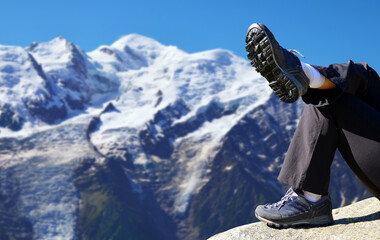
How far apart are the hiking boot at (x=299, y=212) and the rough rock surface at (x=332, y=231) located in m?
0.11

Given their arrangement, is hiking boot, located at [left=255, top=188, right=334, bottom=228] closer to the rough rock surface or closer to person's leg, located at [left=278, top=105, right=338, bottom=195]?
the rough rock surface

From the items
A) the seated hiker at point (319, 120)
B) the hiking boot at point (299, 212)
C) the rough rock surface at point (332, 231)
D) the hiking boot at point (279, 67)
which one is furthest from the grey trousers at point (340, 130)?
the rough rock surface at point (332, 231)

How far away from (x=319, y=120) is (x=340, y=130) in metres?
0.33

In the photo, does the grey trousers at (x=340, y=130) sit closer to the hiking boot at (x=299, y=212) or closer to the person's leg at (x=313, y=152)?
the person's leg at (x=313, y=152)

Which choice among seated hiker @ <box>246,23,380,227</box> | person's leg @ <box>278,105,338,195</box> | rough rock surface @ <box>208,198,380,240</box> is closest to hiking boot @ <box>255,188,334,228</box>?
seated hiker @ <box>246,23,380,227</box>

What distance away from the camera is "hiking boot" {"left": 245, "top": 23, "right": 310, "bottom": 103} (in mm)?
6262

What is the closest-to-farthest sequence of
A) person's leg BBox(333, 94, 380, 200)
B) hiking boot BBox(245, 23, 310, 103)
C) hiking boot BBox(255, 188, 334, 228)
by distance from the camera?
hiking boot BBox(245, 23, 310, 103) → person's leg BBox(333, 94, 380, 200) → hiking boot BBox(255, 188, 334, 228)

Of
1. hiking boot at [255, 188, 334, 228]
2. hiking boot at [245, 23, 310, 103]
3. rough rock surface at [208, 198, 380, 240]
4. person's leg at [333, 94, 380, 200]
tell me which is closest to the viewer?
hiking boot at [245, 23, 310, 103]

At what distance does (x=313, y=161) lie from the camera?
6.79m

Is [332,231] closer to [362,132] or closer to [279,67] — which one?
[362,132]

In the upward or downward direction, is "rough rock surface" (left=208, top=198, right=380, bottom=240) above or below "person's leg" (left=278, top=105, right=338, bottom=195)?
below

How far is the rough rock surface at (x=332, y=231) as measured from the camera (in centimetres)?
668

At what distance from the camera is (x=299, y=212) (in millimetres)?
7125

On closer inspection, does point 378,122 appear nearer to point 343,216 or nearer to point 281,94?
point 281,94
